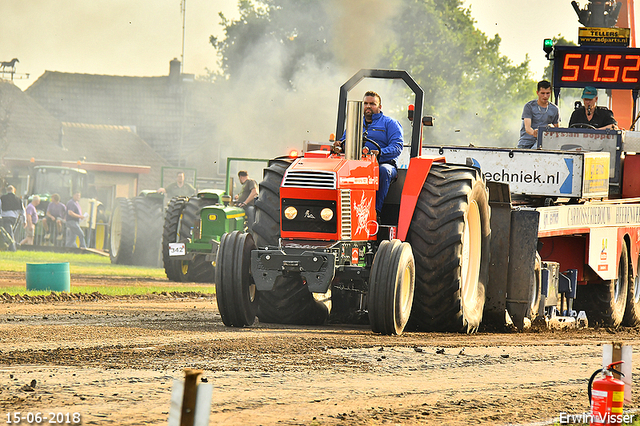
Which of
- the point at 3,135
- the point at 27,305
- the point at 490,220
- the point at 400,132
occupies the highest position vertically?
the point at 3,135

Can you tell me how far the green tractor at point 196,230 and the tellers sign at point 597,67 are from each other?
21.4 ft

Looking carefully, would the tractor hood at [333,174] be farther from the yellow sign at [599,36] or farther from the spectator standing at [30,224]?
the spectator standing at [30,224]

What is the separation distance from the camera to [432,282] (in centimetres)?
914

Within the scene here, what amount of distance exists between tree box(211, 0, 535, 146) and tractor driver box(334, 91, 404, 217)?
102 ft

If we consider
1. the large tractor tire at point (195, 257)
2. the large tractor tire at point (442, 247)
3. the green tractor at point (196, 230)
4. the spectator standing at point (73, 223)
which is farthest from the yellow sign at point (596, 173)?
the spectator standing at point (73, 223)

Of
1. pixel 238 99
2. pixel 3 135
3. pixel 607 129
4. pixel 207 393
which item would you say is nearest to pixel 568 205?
pixel 607 129

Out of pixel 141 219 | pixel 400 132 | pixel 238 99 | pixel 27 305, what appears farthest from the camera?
pixel 238 99

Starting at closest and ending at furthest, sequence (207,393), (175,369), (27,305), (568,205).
A: (207,393), (175,369), (568,205), (27,305)

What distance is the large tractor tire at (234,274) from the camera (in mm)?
8906

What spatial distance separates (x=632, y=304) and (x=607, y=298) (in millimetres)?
869

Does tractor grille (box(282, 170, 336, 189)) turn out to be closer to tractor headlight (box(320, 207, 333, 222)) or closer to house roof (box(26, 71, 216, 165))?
tractor headlight (box(320, 207, 333, 222))

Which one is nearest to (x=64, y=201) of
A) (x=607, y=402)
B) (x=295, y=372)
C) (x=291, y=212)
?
(x=291, y=212)

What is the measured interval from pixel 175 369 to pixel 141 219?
1682 centimetres

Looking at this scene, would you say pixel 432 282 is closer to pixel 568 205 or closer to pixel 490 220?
pixel 490 220
